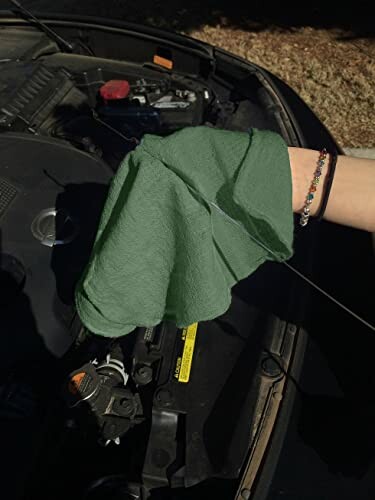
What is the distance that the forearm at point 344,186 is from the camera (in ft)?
4.51

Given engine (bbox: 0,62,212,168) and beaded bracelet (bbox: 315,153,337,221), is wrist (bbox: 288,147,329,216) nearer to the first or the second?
beaded bracelet (bbox: 315,153,337,221)

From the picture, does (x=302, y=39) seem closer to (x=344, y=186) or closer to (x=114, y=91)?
(x=114, y=91)

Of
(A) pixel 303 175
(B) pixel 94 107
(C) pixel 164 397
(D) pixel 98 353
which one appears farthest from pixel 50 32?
(C) pixel 164 397

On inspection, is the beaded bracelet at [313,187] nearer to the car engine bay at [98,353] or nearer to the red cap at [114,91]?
the car engine bay at [98,353]

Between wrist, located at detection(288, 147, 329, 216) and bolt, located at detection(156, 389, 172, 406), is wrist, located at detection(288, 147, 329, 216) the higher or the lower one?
the higher one

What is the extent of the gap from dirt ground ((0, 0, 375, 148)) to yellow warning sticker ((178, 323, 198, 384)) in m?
2.94

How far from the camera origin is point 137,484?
158 cm

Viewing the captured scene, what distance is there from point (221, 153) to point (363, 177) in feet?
1.65

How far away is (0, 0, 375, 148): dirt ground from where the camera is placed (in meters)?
4.32

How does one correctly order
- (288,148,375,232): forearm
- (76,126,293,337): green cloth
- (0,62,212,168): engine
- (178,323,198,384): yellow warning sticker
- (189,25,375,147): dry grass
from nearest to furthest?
1. (76,126,293,337): green cloth
2. (288,148,375,232): forearm
3. (178,323,198,384): yellow warning sticker
4. (0,62,212,168): engine
5. (189,25,375,147): dry grass

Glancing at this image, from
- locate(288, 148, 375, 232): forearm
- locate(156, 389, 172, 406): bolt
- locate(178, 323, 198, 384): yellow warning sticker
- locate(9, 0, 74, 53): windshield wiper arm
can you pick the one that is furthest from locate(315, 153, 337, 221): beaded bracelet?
locate(9, 0, 74, 53): windshield wiper arm

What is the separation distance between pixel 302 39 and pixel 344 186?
4.67 meters

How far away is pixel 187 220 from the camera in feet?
3.87

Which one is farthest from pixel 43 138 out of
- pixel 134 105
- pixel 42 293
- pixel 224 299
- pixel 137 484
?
pixel 137 484
